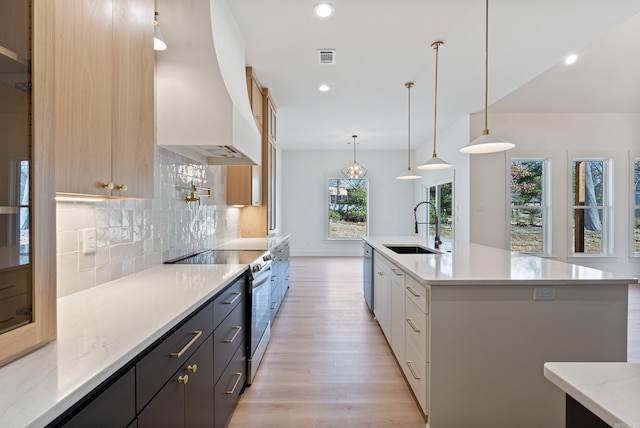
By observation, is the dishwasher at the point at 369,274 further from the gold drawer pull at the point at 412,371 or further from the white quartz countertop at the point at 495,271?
the gold drawer pull at the point at 412,371

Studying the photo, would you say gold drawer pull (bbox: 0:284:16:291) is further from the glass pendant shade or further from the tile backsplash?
the glass pendant shade

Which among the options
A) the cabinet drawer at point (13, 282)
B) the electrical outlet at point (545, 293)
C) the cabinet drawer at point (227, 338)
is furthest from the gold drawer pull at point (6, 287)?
the electrical outlet at point (545, 293)

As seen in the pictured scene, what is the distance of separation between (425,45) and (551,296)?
8.53 ft

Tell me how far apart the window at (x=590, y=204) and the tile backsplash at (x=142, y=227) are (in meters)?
6.17

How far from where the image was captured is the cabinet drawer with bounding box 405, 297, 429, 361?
1.75m

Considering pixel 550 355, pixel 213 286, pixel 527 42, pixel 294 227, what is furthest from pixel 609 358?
pixel 294 227

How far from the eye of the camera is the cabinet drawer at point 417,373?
1.76 m

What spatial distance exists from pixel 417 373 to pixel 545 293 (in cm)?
88

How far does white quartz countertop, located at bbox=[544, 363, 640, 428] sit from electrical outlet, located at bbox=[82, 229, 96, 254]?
1840 mm

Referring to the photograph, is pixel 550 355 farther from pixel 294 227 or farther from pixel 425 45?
pixel 294 227

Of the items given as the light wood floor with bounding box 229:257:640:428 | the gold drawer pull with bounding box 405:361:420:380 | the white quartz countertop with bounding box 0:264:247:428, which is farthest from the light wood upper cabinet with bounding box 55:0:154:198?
the gold drawer pull with bounding box 405:361:420:380

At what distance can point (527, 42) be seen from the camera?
3.04 m

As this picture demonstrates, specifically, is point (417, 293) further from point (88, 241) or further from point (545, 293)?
point (88, 241)

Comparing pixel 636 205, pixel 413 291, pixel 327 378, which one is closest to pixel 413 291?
pixel 413 291
